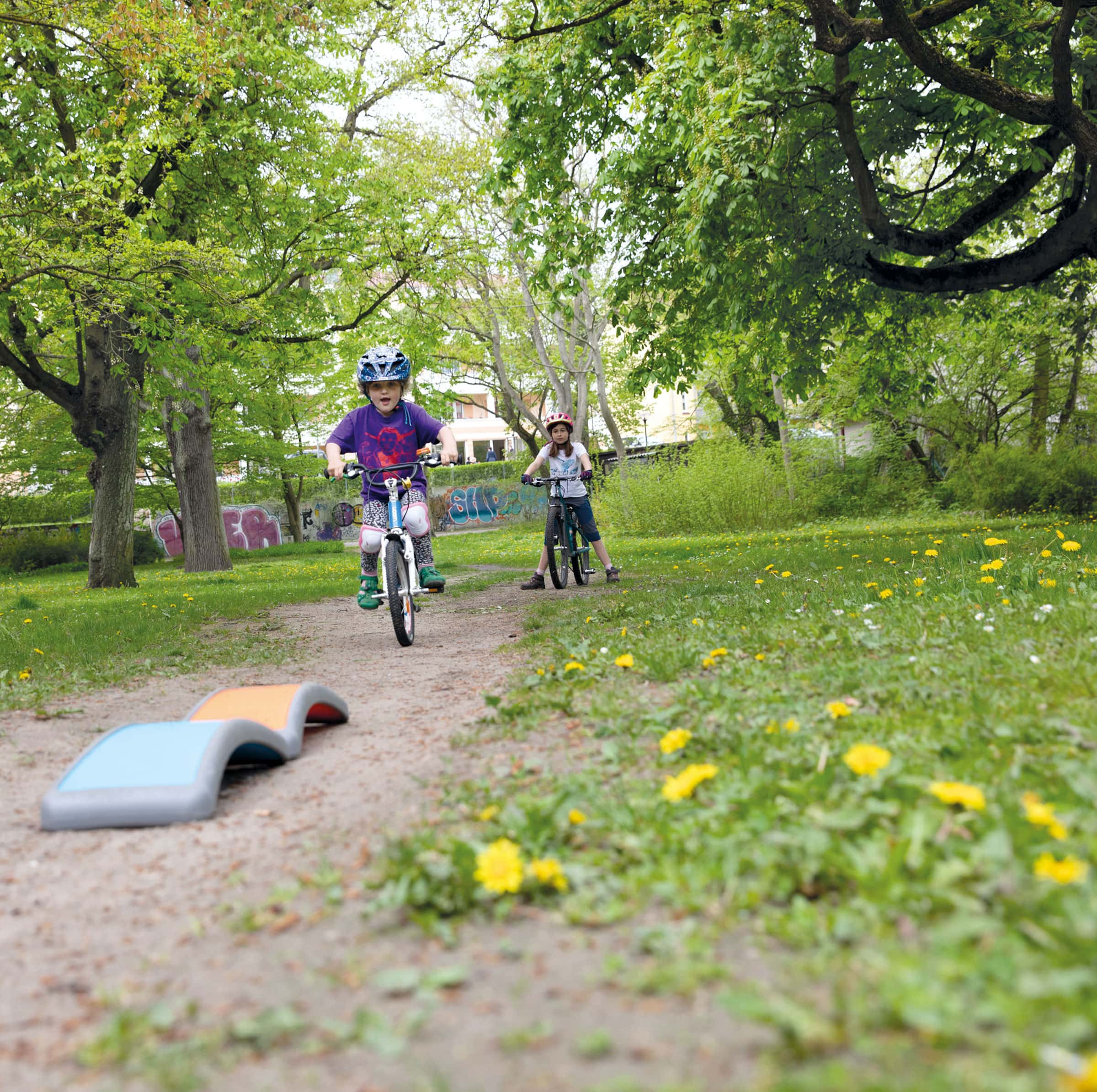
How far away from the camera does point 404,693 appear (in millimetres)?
4926

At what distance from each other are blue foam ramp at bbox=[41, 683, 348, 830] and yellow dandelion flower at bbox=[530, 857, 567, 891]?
1427mm

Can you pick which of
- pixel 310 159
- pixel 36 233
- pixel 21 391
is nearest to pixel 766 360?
pixel 310 159

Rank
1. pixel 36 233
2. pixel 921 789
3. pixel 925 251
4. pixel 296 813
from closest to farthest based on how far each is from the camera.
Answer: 1. pixel 921 789
2. pixel 296 813
3. pixel 36 233
4. pixel 925 251

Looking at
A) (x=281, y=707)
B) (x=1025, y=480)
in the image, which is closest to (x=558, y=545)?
(x=281, y=707)

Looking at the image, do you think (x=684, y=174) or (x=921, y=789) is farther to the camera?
(x=684, y=174)

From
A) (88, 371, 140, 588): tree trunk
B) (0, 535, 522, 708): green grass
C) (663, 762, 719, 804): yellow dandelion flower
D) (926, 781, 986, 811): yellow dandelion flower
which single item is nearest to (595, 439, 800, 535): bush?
(0, 535, 522, 708): green grass

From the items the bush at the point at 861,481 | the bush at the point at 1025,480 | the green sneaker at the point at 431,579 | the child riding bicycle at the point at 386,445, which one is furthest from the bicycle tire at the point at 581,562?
the bush at the point at 861,481

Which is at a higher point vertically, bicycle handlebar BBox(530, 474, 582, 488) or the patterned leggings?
bicycle handlebar BBox(530, 474, 582, 488)

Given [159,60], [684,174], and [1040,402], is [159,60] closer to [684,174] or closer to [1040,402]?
[684,174]

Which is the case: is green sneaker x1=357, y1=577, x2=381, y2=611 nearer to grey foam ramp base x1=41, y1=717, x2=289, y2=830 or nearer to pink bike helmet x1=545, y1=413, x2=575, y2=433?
pink bike helmet x1=545, y1=413, x2=575, y2=433

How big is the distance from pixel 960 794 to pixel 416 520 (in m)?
5.52

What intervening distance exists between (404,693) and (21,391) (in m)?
25.0

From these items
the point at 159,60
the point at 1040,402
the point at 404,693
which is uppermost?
the point at 159,60

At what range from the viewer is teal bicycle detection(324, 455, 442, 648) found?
22.0ft
